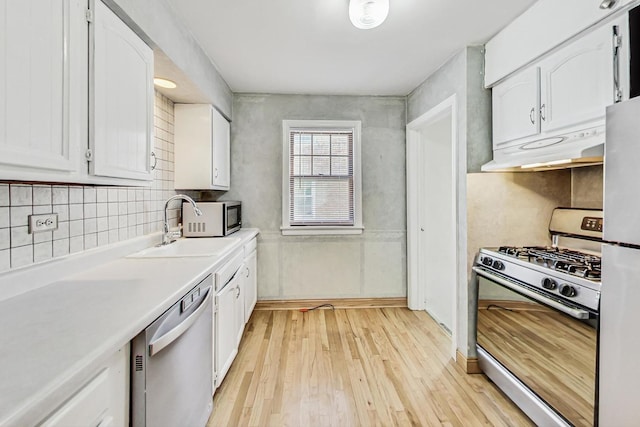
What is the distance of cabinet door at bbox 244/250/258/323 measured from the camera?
2.81 meters

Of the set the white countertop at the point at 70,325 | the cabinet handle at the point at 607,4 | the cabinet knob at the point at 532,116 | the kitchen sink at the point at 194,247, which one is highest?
the cabinet handle at the point at 607,4

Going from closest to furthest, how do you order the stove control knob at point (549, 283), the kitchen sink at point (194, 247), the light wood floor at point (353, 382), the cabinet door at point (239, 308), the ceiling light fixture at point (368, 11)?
the stove control knob at point (549, 283), the ceiling light fixture at point (368, 11), the light wood floor at point (353, 382), the kitchen sink at point (194, 247), the cabinet door at point (239, 308)

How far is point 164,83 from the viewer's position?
2.25 metres

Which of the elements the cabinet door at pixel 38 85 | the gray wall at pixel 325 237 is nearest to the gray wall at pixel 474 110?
the gray wall at pixel 325 237

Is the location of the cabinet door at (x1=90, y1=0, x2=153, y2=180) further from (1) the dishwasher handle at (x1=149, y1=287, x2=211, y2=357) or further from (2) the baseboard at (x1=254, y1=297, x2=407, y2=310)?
(2) the baseboard at (x1=254, y1=297, x2=407, y2=310)

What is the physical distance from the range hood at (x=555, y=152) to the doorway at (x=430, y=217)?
3.67 ft

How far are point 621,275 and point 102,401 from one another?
6.08 ft

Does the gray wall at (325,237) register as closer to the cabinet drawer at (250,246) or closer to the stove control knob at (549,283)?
the cabinet drawer at (250,246)

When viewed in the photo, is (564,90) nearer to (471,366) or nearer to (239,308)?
(471,366)

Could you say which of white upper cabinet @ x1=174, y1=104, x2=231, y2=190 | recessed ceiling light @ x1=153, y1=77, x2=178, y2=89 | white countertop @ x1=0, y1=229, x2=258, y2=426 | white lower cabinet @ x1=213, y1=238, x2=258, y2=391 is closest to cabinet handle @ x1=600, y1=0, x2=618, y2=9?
white countertop @ x1=0, y1=229, x2=258, y2=426

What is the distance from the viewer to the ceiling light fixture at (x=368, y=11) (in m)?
1.68

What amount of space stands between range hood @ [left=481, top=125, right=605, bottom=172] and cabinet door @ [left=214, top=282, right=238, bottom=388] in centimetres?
198

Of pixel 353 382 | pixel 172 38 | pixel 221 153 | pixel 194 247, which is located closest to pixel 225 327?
pixel 194 247

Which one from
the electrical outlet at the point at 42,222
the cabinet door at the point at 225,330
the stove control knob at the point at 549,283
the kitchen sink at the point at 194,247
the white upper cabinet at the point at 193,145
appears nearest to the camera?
the electrical outlet at the point at 42,222
